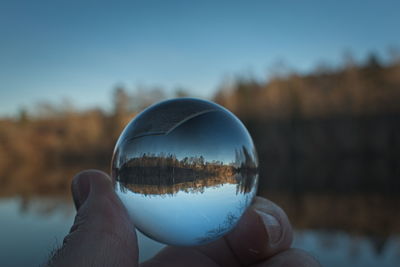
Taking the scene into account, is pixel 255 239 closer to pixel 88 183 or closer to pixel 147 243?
pixel 88 183

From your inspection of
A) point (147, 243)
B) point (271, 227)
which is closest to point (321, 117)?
point (147, 243)

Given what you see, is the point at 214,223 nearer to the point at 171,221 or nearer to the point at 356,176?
the point at 171,221

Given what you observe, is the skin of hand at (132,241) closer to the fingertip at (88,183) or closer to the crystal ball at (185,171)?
the fingertip at (88,183)

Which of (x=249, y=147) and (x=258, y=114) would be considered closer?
(x=249, y=147)

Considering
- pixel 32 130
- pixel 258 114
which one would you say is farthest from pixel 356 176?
pixel 32 130

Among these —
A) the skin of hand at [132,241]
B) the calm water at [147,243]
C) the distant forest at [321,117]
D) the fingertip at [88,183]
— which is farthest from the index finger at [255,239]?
the distant forest at [321,117]
